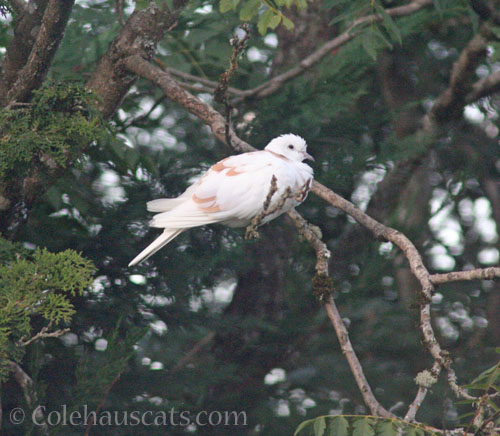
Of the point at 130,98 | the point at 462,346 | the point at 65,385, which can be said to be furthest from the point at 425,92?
the point at 65,385

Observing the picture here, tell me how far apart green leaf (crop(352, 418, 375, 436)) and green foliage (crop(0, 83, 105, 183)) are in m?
1.60

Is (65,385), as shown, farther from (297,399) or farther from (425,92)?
(425,92)

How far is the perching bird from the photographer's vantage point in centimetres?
324

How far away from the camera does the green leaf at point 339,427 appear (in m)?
2.45

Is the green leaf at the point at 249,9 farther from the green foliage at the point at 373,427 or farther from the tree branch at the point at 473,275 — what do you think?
the green foliage at the point at 373,427

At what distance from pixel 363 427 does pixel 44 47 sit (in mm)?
2264

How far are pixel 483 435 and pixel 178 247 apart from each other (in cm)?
236

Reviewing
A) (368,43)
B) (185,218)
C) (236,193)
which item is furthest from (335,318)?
(368,43)

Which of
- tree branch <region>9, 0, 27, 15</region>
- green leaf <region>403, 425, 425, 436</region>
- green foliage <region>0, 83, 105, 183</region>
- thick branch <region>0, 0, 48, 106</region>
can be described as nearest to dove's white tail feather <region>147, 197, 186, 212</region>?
green foliage <region>0, 83, 105, 183</region>

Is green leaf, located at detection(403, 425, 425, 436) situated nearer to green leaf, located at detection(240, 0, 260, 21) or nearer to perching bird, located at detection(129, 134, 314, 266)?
perching bird, located at detection(129, 134, 314, 266)

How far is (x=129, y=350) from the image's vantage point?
10.5ft

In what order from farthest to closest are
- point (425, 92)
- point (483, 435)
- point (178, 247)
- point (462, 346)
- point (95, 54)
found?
point (425, 92)
point (462, 346)
point (95, 54)
point (178, 247)
point (483, 435)

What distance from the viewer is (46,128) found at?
9.68 ft

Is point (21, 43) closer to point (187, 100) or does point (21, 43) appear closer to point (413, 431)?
point (187, 100)
